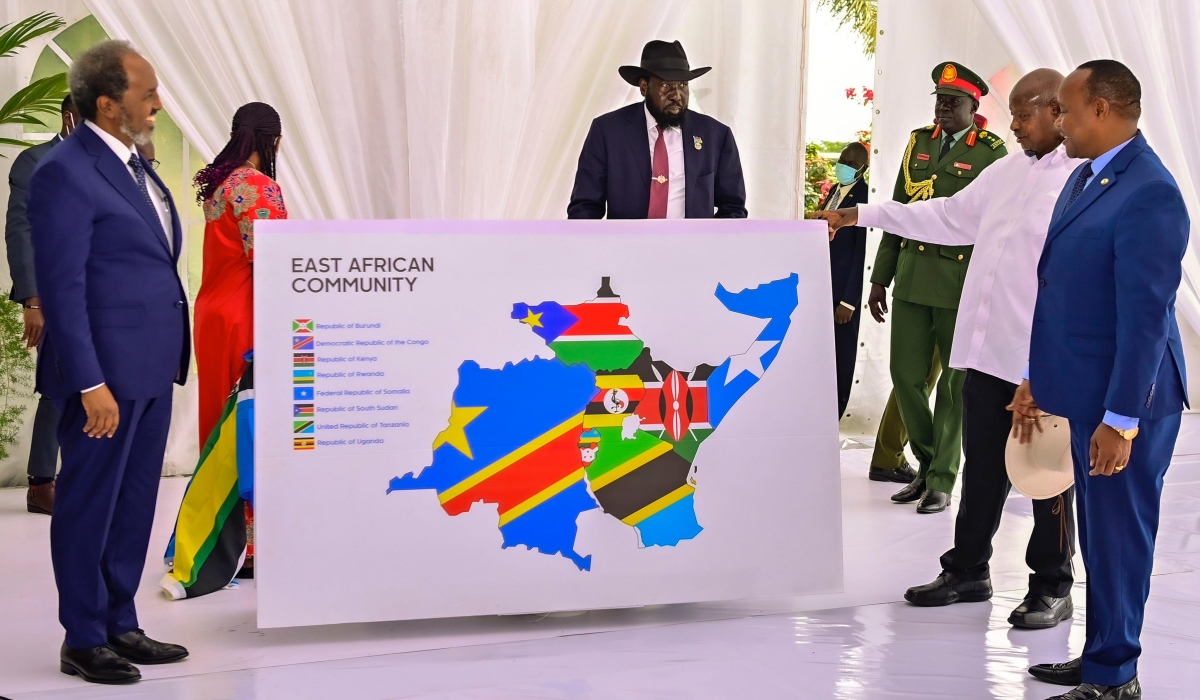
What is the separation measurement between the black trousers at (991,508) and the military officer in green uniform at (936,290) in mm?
1101

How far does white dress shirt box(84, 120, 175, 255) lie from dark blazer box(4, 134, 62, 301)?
1631 millimetres

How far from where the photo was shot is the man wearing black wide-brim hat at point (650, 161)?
391 centimetres

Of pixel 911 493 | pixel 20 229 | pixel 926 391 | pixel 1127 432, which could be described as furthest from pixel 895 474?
pixel 20 229

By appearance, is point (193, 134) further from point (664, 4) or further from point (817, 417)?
point (817, 417)

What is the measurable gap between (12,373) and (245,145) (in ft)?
5.92

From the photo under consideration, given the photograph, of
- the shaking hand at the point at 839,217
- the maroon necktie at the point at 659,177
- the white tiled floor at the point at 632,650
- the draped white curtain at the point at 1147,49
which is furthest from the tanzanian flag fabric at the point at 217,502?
the draped white curtain at the point at 1147,49

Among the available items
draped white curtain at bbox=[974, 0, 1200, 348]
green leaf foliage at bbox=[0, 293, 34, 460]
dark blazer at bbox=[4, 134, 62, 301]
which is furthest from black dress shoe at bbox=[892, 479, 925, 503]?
green leaf foliage at bbox=[0, 293, 34, 460]

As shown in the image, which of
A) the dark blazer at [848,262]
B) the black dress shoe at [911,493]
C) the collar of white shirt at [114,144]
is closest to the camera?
the collar of white shirt at [114,144]

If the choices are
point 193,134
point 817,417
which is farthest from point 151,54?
point 817,417

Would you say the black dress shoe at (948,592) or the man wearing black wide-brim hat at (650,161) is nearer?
the black dress shoe at (948,592)

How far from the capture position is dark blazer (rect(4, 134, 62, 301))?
4.20 metres

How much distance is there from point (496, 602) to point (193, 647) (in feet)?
2.53

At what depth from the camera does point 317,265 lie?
2.87 m

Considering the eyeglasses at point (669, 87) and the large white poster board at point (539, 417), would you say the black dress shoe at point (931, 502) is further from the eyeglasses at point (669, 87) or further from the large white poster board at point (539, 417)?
the eyeglasses at point (669, 87)
